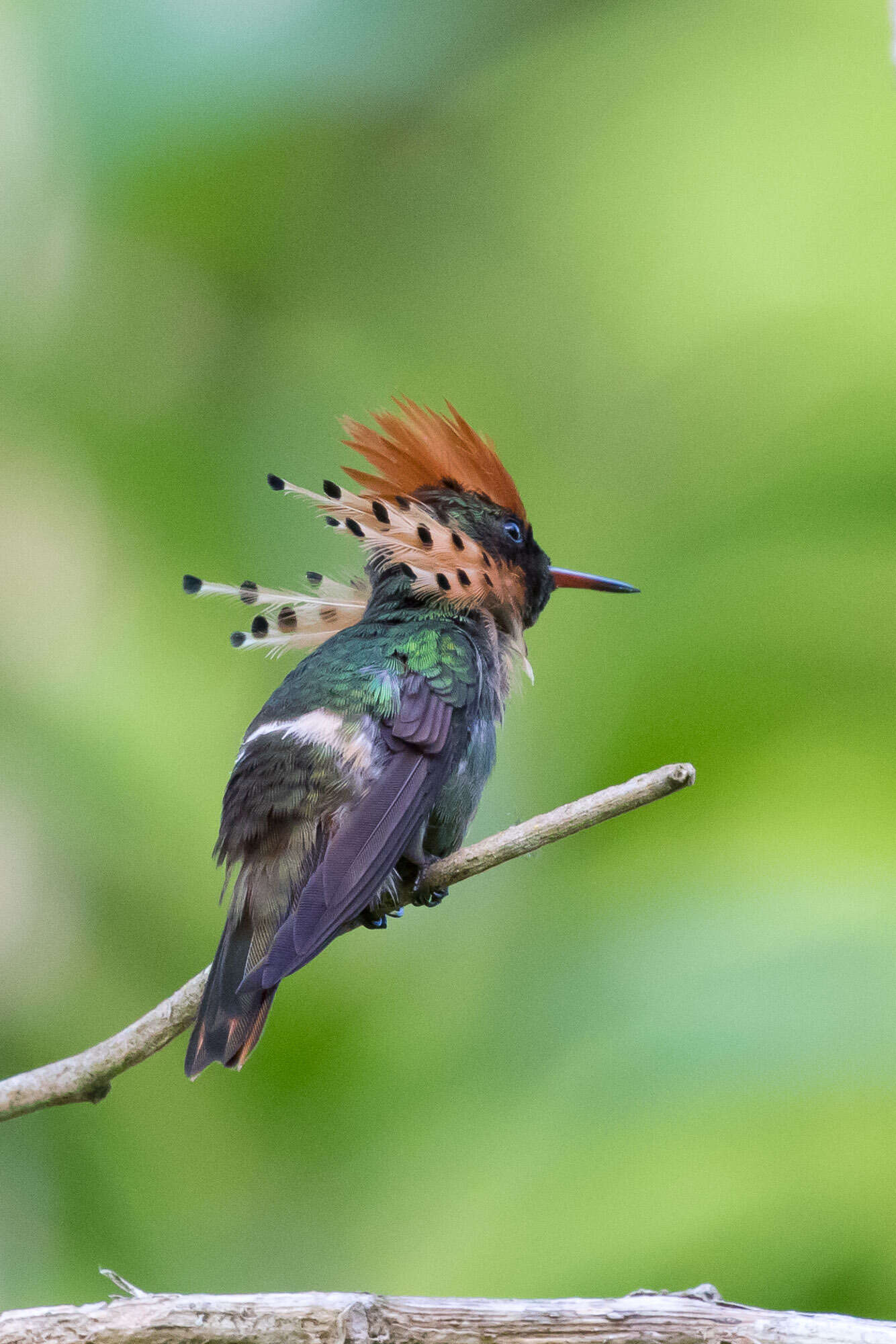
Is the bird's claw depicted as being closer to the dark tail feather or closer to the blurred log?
the dark tail feather

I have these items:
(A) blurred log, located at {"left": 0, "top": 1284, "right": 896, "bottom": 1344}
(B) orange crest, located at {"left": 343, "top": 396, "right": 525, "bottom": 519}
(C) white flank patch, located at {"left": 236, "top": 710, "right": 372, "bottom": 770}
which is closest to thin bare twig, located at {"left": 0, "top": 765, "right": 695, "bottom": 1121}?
(C) white flank patch, located at {"left": 236, "top": 710, "right": 372, "bottom": 770}

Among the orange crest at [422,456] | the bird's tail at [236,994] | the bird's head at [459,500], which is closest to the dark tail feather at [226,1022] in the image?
the bird's tail at [236,994]

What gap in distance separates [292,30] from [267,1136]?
271 cm

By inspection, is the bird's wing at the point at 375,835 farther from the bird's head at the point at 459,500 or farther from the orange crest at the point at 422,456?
the orange crest at the point at 422,456

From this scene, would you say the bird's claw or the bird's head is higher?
the bird's head

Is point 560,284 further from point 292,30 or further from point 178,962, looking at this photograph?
point 178,962

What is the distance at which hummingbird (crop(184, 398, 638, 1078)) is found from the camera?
1322mm

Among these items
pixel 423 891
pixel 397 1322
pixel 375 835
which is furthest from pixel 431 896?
pixel 397 1322

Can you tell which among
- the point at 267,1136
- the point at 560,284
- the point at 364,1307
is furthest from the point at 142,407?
the point at 364,1307

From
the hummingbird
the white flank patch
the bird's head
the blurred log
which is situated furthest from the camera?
the bird's head

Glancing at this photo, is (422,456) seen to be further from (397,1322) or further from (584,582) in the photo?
(397,1322)

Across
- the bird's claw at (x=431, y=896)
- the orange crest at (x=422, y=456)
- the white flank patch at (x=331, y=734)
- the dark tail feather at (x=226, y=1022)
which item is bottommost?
the dark tail feather at (x=226, y=1022)

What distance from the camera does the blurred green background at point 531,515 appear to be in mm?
2789

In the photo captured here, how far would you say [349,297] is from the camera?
130 inches
